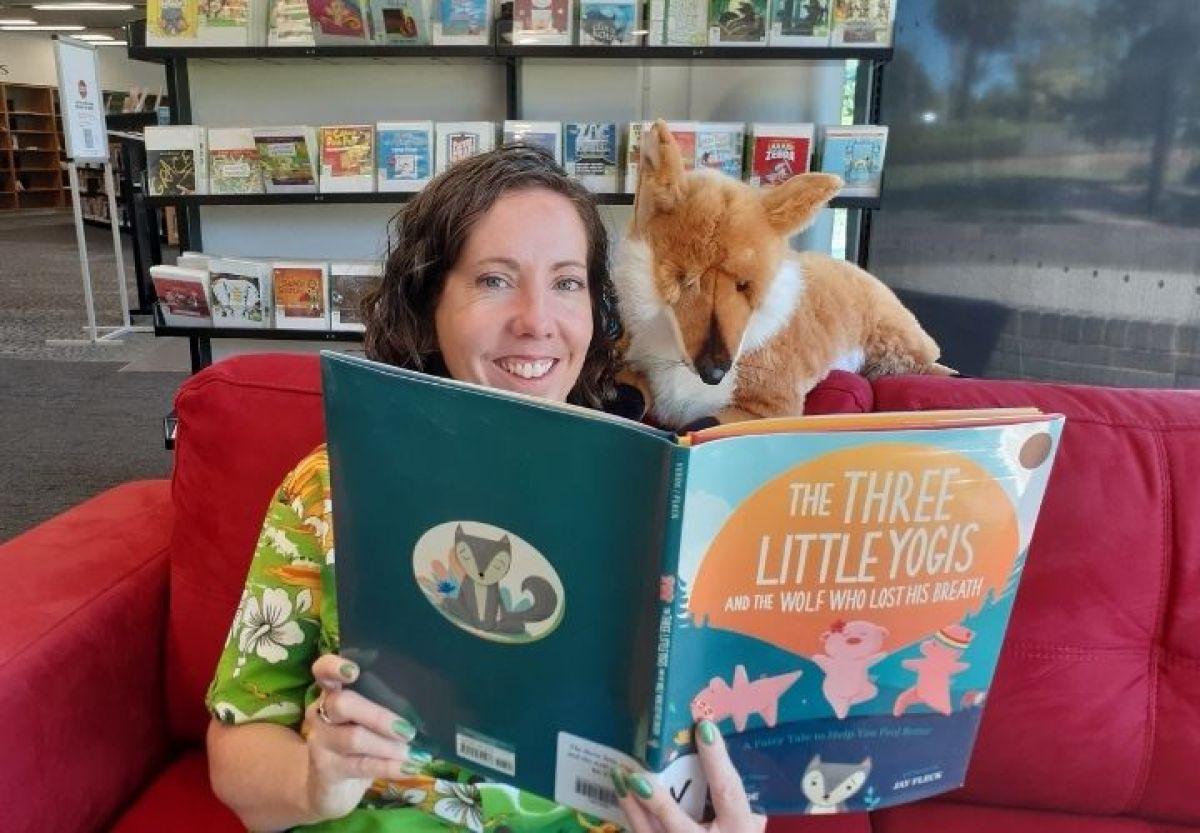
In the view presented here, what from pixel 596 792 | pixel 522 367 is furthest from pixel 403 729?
pixel 522 367

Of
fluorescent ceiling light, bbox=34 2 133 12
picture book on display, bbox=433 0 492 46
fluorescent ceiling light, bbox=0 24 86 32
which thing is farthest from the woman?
fluorescent ceiling light, bbox=0 24 86 32

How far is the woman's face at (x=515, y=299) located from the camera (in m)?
0.93

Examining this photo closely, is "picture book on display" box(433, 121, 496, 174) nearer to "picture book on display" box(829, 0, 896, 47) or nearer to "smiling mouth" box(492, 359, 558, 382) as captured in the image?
"picture book on display" box(829, 0, 896, 47)

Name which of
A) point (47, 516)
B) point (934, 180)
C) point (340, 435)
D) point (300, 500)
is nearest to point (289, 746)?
point (300, 500)

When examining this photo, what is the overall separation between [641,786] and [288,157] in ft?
8.15

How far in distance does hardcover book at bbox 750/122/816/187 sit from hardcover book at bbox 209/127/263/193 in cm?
146

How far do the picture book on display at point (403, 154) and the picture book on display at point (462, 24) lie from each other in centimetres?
24

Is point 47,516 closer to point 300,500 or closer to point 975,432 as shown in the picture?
point 300,500

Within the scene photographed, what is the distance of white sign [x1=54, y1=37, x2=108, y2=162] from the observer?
4.70 m

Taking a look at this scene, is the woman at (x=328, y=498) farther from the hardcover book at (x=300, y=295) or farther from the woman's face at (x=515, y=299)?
the hardcover book at (x=300, y=295)

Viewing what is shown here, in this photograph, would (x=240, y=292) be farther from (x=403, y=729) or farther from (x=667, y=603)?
(x=667, y=603)

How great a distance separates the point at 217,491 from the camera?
126 cm

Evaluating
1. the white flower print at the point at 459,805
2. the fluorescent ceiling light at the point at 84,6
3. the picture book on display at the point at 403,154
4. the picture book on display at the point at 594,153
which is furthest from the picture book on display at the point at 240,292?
the fluorescent ceiling light at the point at 84,6

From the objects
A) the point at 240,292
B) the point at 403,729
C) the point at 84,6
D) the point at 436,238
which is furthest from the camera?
the point at 84,6
